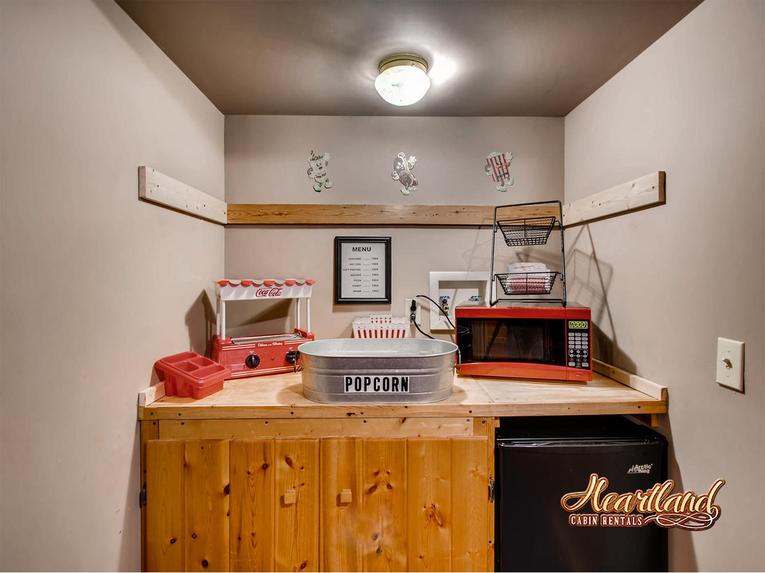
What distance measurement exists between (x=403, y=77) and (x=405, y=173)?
0.56 m

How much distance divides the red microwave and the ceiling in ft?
3.17

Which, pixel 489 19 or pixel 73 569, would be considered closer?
pixel 73 569

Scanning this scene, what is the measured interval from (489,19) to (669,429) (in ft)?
4.85

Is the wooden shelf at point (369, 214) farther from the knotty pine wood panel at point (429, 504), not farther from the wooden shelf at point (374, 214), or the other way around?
the knotty pine wood panel at point (429, 504)

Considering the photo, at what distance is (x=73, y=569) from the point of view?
90cm

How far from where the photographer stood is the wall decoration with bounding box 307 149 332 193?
1839mm

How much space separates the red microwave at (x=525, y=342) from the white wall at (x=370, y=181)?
1.39ft

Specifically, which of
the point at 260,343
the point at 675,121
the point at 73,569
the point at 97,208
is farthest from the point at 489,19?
the point at 73,569

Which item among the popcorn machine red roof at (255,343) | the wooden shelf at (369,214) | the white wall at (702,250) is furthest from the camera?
the wooden shelf at (369,214)

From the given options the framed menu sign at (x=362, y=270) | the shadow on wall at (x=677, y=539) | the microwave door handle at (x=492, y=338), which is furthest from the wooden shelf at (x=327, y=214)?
the shadow on wall at (x=677, y=539)

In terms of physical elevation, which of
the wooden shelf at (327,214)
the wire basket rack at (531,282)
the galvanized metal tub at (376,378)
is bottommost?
the galvanized metal tub at (376,378)

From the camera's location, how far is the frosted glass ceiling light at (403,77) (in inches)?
51.8

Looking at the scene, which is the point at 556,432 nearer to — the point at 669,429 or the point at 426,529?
the point at 669,429

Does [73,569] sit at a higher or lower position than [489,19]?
lower
